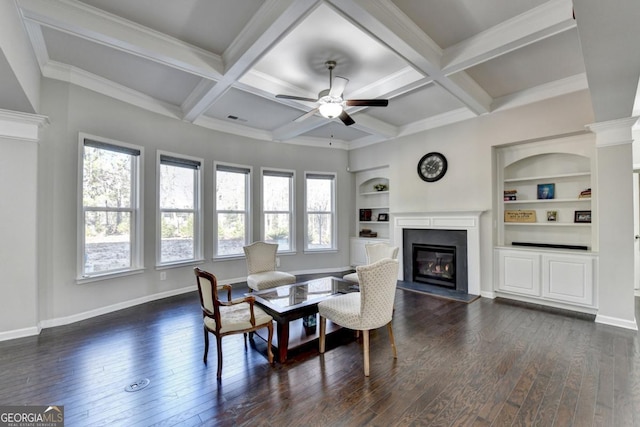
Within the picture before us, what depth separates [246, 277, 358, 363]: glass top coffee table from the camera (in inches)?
103

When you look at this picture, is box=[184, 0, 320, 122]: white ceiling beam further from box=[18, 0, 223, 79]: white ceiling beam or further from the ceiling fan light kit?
the ceiling fan light kit

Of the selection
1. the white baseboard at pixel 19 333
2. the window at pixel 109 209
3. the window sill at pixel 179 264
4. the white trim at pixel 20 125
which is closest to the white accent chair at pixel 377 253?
the window sill at pixel 179 264

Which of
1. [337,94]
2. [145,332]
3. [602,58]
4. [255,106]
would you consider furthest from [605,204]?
[145,332]

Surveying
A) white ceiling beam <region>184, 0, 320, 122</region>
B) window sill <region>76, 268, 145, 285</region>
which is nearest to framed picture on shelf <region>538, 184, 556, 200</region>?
white ceiling beam <region>184, 0, 320, 122</region>

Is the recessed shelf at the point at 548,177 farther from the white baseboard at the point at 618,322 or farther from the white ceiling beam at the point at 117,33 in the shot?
the white ceiling beam at the point at 117,33

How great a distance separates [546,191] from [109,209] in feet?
21.4

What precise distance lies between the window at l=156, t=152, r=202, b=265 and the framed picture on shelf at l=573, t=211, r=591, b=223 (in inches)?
237

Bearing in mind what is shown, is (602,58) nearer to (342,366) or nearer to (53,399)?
(342,366)

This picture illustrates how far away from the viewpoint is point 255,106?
4543mm

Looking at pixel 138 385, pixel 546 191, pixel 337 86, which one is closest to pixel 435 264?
pixel 546 191

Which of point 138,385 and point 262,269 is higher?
point 262,269

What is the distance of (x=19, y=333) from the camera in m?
3.02

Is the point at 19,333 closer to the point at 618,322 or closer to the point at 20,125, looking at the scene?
the point at 20,125

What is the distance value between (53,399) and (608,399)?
13.4 ft
